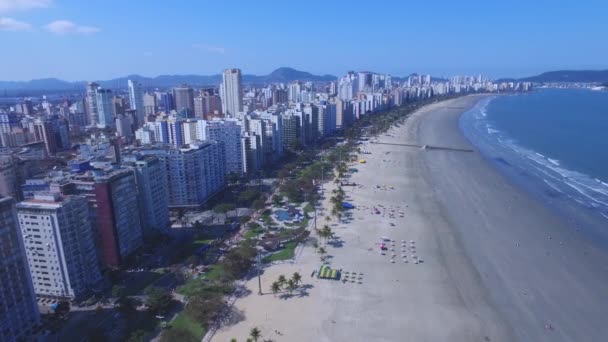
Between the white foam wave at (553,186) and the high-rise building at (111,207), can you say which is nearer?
the high-rise building at (111,207)

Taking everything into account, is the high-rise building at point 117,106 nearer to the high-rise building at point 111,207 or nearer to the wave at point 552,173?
the high-rise building at point 111,207

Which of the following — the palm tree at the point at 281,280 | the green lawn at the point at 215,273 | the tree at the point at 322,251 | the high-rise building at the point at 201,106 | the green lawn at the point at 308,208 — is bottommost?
the green lawn at the point at 215,273

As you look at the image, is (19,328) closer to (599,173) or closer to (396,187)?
(396,187)

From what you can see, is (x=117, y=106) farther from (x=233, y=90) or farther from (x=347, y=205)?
(x=347, y=205)

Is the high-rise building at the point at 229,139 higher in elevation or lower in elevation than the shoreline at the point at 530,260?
higher

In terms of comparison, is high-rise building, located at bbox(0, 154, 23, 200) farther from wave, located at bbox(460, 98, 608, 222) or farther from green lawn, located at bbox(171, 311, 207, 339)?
wave, located at bbox(460, 98, 608, 222)

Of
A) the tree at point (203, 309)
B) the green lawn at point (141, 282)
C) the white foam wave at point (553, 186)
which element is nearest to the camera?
the tree at point (203, 309)

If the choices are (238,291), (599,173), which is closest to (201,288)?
(238,291)

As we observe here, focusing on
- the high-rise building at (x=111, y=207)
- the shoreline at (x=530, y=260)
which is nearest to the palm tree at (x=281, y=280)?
the high-rise building at (x=111, y=207)
